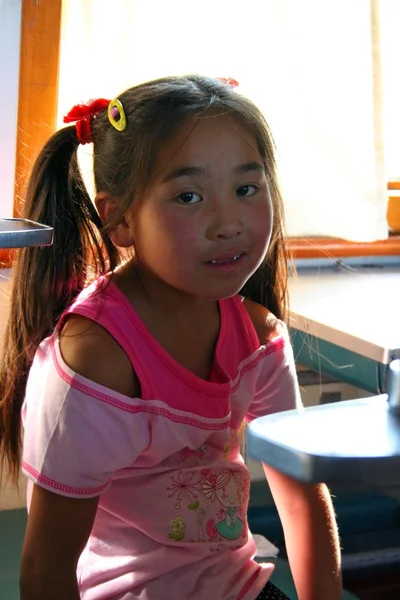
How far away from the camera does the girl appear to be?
0.93 meters

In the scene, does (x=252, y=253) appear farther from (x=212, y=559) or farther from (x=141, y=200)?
(x=212, y=559)

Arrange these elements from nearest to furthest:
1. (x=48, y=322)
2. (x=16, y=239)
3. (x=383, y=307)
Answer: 1. (x=16, y=239)
2. (x=48, y=322)
3. (x=383, y=307)

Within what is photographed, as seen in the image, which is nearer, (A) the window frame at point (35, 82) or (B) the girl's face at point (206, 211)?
(B) the girl's face at point (206, 211)

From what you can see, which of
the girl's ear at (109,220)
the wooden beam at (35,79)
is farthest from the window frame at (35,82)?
the girl's ear at (109,220)

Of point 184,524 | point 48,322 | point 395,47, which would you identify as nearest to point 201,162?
point 48,322

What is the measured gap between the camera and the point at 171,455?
1.01 meters

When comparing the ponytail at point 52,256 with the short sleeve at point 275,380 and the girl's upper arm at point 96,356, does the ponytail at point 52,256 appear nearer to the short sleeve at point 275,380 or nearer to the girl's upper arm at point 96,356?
the girl's upper arm at point 96,356

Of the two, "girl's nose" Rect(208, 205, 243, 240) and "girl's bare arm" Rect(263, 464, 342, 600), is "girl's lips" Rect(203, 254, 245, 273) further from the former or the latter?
"girl's bare arm" Rect(263, 464, 342, 600)

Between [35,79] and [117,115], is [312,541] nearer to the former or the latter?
[117,115]

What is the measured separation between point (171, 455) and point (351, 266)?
47.2 inches

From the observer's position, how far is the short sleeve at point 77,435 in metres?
0.91

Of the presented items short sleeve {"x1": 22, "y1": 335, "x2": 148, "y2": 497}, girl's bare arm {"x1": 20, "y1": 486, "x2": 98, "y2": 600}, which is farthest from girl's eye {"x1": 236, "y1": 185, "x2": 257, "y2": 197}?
girl's bare arm {"x1": 20, "y1": 486, "x2": 98, "y2": 600}

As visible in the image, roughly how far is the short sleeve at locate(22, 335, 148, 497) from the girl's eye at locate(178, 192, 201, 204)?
20cm

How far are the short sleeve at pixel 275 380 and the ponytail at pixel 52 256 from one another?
0.22m
